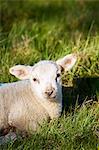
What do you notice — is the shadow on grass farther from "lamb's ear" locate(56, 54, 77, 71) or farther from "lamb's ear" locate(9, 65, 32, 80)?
"lamb's ear" locate(9, 65, 32, 80)

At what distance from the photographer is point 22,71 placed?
642 centimetres

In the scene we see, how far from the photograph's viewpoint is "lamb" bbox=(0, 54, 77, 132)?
6082 mm

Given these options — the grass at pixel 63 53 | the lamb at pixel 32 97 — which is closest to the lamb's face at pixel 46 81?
the lamb at pixel 32 97

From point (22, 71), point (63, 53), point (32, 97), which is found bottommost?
point (32, 97)

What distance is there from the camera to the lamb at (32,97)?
6082 mm

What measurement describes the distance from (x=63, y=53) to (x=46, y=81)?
172 centimetres

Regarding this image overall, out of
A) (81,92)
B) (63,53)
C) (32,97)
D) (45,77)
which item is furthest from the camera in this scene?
(63,53)

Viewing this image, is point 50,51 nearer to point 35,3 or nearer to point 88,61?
point 88,61

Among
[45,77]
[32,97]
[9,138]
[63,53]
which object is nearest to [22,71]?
[32,97]

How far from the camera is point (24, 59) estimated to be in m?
7.67

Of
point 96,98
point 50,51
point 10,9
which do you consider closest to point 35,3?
point 10,9

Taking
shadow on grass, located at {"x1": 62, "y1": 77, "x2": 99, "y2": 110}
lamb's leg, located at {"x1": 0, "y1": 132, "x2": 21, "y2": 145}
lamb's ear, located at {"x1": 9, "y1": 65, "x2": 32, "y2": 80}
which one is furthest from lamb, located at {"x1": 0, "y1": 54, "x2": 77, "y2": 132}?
shadow on grass, located at {"x1": 62, "y1": 77, "x2": 99, "y2": 110}

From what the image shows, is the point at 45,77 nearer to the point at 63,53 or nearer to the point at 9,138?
the point at 9,138

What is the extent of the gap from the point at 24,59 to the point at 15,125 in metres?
1.65
